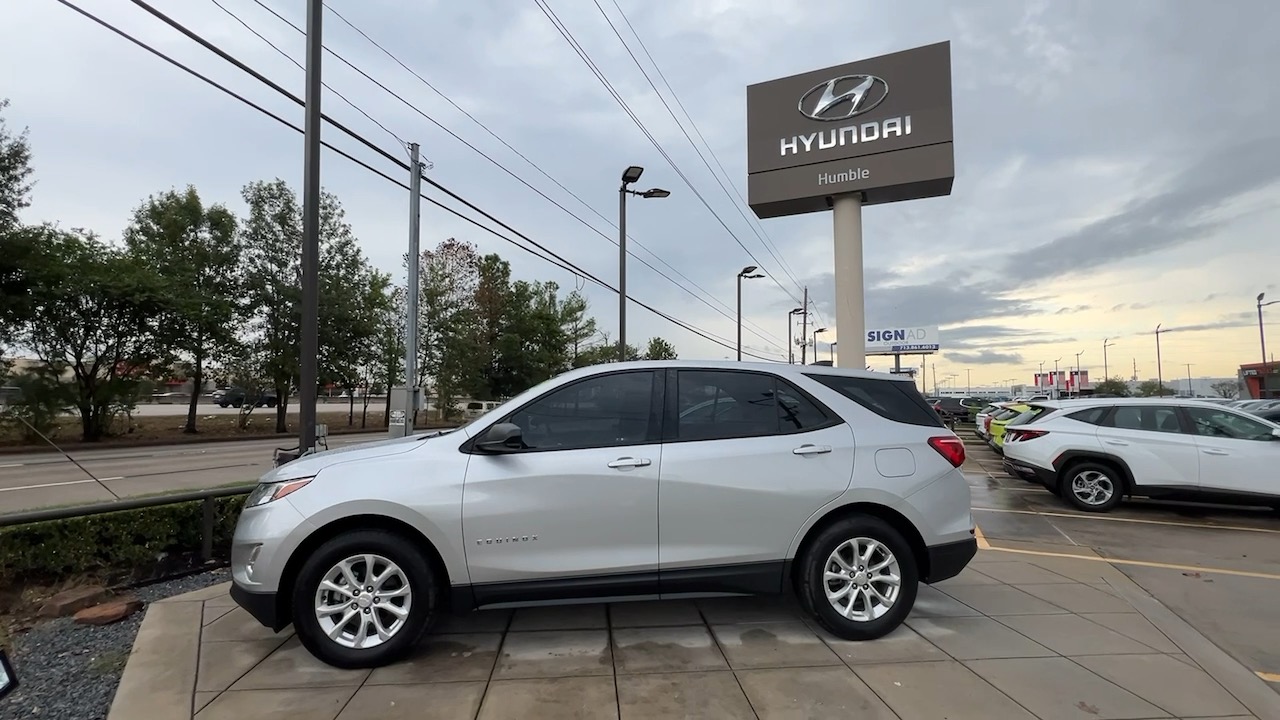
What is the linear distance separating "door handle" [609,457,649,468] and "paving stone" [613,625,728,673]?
1082 millimetres

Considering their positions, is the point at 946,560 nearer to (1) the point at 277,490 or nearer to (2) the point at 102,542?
(1) the point at 277,490

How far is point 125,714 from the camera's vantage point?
3035 mm

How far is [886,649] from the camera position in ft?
12.3

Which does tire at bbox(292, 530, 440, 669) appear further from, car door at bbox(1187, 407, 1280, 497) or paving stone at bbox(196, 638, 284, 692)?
car door at bbox(1187, 407, 1280, 497)

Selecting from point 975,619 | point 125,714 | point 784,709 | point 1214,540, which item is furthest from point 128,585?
point 1214,540

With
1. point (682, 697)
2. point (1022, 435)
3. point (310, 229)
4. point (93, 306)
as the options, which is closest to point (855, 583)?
point (682, 697)

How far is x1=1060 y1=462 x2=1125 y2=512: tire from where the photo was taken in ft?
27.6

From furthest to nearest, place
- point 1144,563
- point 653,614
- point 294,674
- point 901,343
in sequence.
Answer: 1. point 901,343
2. point 1144,563
3. point 653,614
4. point 294,674

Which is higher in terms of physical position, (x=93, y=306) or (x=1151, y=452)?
(x=93, y=306)

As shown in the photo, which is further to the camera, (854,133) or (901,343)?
A: (901,343)

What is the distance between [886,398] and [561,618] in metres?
2.62

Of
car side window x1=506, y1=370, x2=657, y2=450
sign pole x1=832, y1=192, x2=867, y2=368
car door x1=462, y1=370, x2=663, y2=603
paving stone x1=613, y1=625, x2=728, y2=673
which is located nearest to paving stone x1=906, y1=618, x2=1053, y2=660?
paving stone x1=613, y1=625, x2=728, y2=673

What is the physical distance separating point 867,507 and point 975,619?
1218 millimetres

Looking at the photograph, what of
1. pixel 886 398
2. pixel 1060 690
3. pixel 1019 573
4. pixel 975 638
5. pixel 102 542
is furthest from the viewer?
pixel 1019 573
